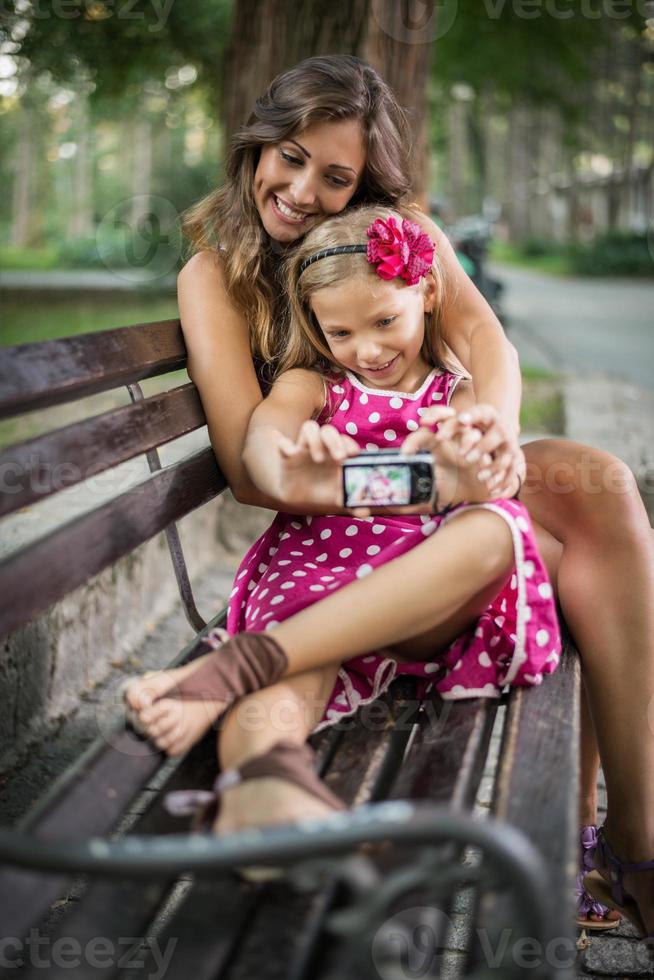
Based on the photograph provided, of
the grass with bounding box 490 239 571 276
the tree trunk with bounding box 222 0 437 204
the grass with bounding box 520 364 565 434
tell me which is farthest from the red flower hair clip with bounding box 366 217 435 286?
the grass with bounding box 490 239 571 276

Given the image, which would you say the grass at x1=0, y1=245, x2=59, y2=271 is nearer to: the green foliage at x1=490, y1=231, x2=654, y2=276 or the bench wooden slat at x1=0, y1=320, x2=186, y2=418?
the green foliage at x1=490, y1=231, x2=654, y2=276

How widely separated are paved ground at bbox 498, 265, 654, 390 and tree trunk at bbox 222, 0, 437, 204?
3767mm

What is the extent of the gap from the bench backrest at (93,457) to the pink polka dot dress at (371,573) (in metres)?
0.27

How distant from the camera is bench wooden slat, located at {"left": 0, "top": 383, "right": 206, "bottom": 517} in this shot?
1.79 metres

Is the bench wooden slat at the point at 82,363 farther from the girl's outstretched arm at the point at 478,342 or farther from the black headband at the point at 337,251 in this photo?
the girl's outstretched arm at the point at 478,342

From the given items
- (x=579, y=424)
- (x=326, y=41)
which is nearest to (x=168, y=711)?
(x=326, y=41)

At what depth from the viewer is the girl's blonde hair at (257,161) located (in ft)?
8.44

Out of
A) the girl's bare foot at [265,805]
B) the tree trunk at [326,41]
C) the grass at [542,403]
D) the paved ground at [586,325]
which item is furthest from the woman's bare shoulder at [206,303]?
the paved ground at [586,325]

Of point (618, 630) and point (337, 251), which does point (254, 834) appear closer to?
point (618, 630)

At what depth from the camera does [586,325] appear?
522 inches

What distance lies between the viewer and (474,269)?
6.86m

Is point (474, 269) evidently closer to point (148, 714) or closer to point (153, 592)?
point (153, 592)

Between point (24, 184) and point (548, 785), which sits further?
point (24, 184)

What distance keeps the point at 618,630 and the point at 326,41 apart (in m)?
3.46
